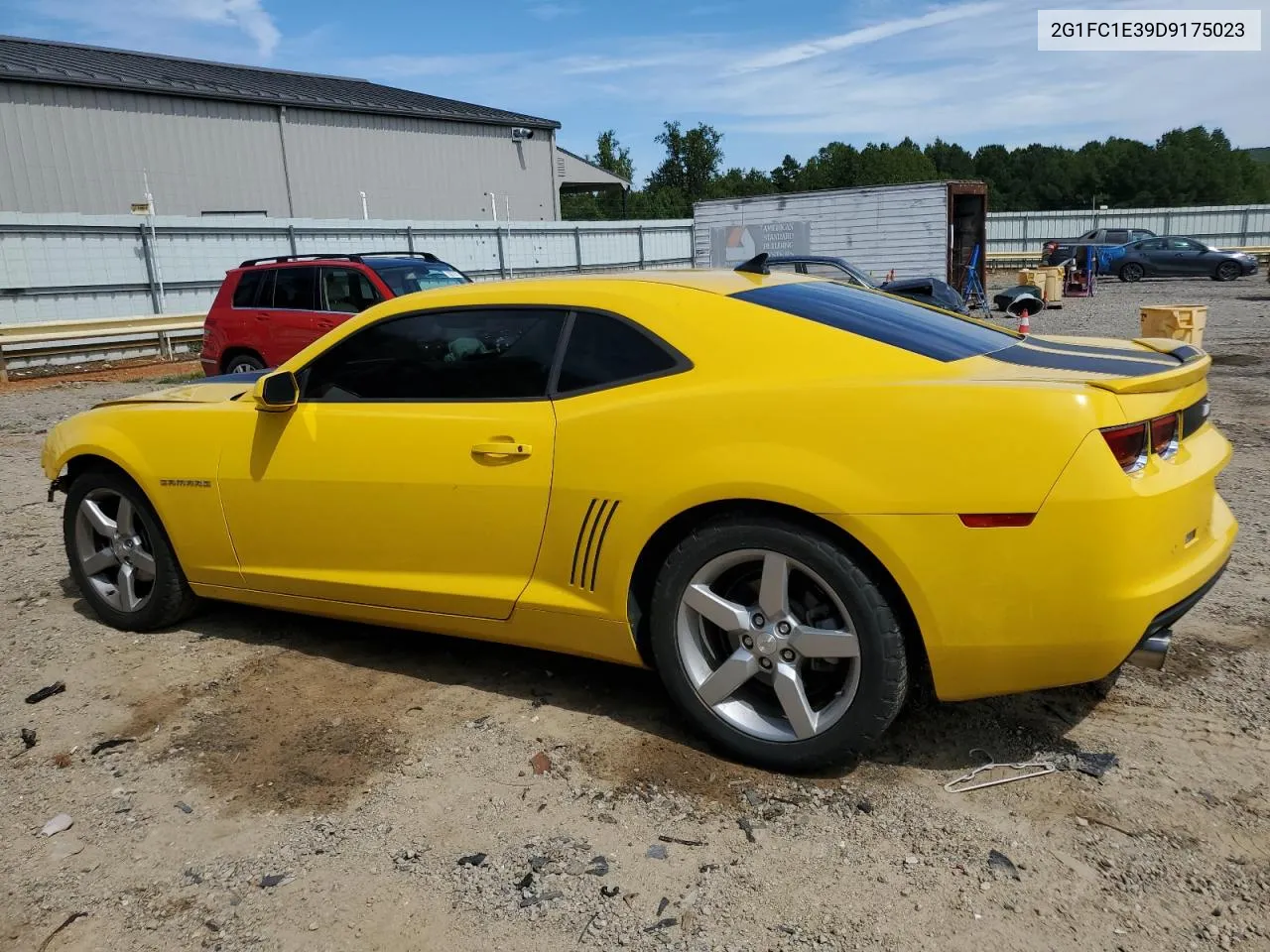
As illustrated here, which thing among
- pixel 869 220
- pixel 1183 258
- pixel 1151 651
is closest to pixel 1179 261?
pixel 1183 258

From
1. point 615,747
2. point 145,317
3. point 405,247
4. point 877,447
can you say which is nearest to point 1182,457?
point 877,447

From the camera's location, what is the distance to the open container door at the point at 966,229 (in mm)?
22531

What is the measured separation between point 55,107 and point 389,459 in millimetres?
26487

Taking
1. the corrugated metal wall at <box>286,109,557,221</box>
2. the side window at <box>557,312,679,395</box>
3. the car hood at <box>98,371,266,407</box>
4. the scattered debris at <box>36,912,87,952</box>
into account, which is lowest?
the scattered debris at <box>36,912,87,952</box>

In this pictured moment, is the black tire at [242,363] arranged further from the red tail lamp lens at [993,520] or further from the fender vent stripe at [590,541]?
the red tail lamp lens at [993,520]

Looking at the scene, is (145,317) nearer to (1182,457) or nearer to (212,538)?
(212,538)

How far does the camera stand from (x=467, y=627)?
143 inches

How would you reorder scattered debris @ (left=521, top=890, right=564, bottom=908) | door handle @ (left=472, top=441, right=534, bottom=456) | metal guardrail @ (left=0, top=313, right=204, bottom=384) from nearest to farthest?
scattered debris @ (left=521, top=890, right=564, bottom=908) → door handle @ (left=472, top=441, right=534, bottom=456) → metal guardrail @ (left=0, top=313, right=204, bottom=384)

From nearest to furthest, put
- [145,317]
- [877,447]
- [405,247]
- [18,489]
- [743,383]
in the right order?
1. [877,447]
2. [743,383]
3. [18,489]
4. [145,317]
5. [405,247]

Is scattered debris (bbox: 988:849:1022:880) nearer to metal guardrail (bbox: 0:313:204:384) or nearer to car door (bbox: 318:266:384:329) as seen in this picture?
car door (bbox: 318:266:384:329)

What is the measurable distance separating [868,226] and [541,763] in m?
21.4

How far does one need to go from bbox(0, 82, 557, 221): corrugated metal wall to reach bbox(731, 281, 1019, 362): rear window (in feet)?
84.6

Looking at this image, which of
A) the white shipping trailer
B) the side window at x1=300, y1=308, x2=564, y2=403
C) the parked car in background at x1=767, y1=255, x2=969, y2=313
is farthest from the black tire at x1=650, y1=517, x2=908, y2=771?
the white shipping trailer

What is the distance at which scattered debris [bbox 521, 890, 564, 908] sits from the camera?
101 inches
